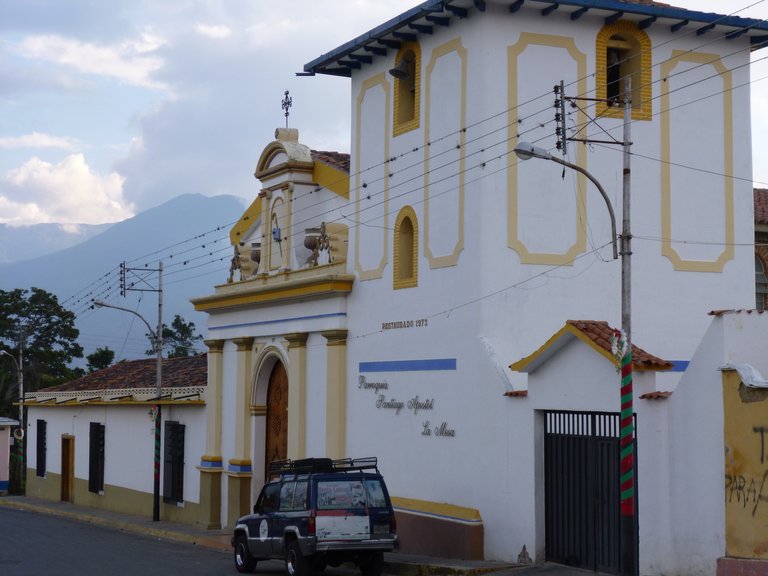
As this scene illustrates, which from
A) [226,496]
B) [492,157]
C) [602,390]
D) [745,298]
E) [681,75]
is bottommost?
[226,496]

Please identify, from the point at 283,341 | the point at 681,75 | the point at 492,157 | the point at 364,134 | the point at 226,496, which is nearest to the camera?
the point at 492,157

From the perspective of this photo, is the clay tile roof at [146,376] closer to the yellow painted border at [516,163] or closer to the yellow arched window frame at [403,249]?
the yellow arched window frame at [403,249]

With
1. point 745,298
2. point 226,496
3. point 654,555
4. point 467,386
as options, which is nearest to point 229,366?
point 226,496

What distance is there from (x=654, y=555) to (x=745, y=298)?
9375 millimetres

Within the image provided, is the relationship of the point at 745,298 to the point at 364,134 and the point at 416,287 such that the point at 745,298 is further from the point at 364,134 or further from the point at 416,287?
the point at 364,134

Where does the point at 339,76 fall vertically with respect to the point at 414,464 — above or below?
above

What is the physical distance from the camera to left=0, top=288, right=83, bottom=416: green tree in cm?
8181

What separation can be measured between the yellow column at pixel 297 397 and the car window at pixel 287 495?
791 centimetres

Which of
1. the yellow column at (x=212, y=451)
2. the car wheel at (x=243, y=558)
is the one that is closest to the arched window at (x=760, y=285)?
the car wheel at (x=243, y=558)

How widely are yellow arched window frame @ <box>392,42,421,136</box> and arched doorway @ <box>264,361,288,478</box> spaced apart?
822 cm

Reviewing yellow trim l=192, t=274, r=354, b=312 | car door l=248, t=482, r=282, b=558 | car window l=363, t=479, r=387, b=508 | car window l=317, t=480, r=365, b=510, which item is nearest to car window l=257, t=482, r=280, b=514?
car door l=248, t=482, r=282, b=558

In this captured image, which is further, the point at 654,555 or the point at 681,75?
the point at 681,75

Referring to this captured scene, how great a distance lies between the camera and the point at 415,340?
27234 millimetres

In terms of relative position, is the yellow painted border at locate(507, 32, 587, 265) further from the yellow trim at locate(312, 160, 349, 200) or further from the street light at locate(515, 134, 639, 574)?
the yellow trim at locate(312, 160, 349, 200)
